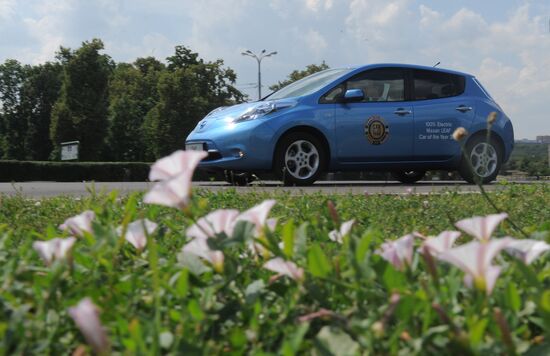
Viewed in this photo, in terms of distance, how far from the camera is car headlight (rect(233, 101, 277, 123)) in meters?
8.33

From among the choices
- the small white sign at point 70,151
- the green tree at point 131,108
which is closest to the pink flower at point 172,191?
the small white sign at point 70,151

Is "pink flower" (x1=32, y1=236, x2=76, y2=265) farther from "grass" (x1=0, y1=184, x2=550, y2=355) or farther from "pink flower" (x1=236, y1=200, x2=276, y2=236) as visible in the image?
"pink flower" (x1=236, y1=200, x2=276, y2=236)

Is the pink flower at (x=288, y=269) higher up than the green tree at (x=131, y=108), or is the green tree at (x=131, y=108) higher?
the green tree at (x=131, y=108)

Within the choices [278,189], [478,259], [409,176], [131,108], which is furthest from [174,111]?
[478,259]

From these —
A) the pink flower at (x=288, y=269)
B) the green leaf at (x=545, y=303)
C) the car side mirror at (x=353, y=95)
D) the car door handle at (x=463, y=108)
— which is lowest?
the green leaf at (x=545, y=303)

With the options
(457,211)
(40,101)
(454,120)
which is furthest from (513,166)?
(457,211)

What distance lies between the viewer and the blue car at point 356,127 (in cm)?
830

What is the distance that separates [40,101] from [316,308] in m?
68.5

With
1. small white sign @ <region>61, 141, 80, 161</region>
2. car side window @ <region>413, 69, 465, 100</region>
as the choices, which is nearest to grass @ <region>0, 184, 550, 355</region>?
car side window @ <region>413, 69, 465, 100</region>

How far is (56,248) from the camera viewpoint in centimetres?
118

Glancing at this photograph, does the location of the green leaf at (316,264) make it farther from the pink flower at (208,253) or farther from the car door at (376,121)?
the car door at (376,121)

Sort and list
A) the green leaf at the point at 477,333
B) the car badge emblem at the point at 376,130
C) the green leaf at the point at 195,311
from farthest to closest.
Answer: the car badge emblem at the point at 376,130 → the green leaf at the point at 195,311 → the green leaf at the point at 477,333

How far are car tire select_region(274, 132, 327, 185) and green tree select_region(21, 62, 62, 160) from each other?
57065mm

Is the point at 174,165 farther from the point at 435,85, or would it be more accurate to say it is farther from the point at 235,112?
the point at 435,85
